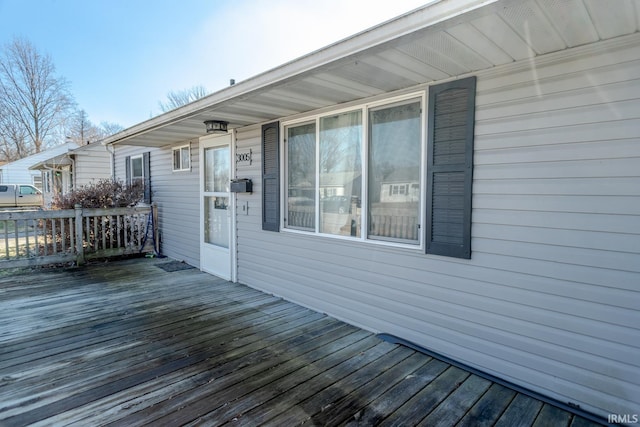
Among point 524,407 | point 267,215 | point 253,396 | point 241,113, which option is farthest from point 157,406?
point 241,113

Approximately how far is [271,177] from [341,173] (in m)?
1.10

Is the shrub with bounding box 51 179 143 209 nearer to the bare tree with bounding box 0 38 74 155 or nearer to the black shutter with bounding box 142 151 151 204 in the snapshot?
the black shutter with bounding box 142 151 151 204

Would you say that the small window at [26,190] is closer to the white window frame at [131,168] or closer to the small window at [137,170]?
the white window frame at [131,168]

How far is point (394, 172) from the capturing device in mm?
2969

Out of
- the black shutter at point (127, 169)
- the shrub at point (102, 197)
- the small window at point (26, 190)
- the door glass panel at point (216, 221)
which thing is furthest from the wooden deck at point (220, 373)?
the small window at point (26, 190)

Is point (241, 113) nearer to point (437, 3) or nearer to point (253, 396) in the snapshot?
point (437, 3)

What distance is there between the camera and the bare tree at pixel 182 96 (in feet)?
62.2

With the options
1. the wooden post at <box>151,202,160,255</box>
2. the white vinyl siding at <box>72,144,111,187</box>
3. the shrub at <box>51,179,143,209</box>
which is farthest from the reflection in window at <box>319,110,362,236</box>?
the white vinyl siding at <box>72,144,111,187</box>

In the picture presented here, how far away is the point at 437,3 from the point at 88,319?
12.8 feet

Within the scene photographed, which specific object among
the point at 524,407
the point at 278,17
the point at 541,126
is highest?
the point at 278,17

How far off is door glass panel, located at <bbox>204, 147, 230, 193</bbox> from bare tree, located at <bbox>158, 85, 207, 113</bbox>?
15.3 metres

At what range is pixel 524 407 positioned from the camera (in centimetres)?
207

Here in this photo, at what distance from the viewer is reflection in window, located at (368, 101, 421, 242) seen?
9.28 feet

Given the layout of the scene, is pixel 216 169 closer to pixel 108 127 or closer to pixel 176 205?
pixel 176 205
